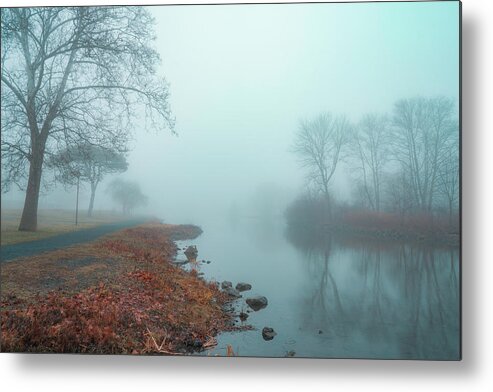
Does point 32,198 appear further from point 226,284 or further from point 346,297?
Result: point 346,297

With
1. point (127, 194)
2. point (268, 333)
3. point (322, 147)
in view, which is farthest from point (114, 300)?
point (322, 147)

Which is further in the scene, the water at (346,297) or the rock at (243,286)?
the rock at (243,286)

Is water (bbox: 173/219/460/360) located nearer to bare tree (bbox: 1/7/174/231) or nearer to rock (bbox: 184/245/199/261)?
rock (bbox: 184/245/199/261)

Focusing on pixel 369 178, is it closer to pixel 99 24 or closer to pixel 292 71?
pixel 292 71

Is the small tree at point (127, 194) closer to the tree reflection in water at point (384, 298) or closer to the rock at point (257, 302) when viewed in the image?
the rock at point (257, 302)

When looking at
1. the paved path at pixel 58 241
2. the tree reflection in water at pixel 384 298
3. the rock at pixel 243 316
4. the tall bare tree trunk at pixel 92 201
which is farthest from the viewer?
the tall bare tree trunk at pixel 92 201

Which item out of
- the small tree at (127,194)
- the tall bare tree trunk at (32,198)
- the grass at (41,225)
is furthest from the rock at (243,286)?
the tall bare tree trunk at (32,198)
